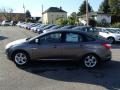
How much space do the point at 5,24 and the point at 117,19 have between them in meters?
38.2

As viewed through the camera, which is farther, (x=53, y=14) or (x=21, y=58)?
(x=53, y=14)

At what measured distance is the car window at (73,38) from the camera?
11383 mm

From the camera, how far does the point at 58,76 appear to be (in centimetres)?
992

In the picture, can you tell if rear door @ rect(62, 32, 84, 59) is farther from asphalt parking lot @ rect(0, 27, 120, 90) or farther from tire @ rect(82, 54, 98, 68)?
asphalt parking lot @ rect(0, 27, 120, 90)

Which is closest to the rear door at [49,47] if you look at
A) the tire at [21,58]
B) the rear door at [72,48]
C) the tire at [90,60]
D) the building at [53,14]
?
the rear door at [72,48]

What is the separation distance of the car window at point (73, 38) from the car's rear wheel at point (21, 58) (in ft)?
5.68

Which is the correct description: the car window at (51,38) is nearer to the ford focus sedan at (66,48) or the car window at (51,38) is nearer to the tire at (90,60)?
the ford focus sedan at (66,48)

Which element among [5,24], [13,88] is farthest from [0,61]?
[5,24]

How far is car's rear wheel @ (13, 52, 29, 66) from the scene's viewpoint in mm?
11555

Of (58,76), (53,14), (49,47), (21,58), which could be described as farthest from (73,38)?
(53,14)

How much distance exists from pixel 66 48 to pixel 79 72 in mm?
1157

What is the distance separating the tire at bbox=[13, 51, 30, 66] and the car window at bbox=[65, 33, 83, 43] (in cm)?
172

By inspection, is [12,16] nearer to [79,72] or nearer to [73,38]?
[73,38]

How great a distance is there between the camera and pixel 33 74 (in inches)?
403
